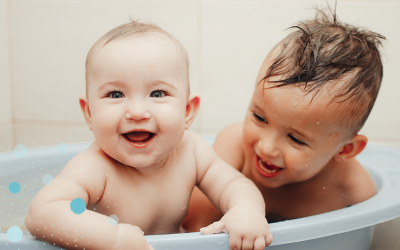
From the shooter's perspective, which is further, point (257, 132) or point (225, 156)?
point (225, 156)

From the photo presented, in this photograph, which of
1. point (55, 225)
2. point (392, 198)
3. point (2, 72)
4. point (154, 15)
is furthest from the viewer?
point (2, 72)

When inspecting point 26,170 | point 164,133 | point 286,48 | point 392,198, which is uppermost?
point 286,48

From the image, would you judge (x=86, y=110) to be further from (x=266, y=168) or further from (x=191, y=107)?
(x=266, y=168)

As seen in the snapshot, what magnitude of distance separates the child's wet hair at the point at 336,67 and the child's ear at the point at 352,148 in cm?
4

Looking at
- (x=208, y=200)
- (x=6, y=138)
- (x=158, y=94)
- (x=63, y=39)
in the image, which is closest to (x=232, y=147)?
(x=208, y=200)

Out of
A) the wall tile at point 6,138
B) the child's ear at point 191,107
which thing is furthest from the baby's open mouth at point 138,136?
the wall tile at point 6,138

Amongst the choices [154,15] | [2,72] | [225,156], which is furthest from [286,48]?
[2,72]

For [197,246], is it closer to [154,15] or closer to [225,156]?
[225,156]

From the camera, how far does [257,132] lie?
31.3 inches

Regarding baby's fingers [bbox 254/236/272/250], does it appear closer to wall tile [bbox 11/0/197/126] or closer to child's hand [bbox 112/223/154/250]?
child's hand [bbox 112/223/154/250]

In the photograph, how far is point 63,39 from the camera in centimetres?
138

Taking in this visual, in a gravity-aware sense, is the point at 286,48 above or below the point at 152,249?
above

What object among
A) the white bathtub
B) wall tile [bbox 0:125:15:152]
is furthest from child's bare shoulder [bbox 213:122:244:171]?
wall tile [bbox 0:125:15:152]

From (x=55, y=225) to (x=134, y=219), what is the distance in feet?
0.62
